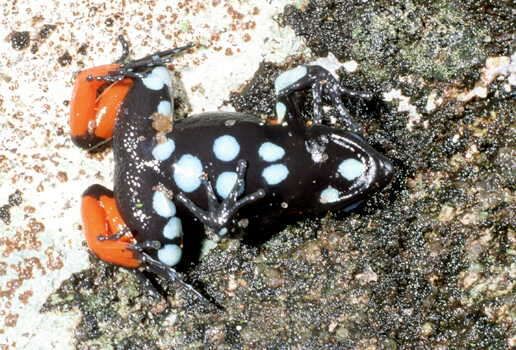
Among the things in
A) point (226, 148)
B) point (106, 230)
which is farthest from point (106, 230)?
point (226, 148)

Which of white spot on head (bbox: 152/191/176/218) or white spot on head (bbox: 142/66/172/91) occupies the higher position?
white spot on head (bbox: 142/66/172/91)

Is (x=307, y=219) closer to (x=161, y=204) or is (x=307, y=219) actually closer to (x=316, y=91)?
(x=316, y=91)

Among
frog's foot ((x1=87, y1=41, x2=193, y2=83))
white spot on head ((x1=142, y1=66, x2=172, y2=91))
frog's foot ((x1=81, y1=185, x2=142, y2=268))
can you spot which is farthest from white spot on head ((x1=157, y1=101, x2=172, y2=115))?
frog's foot ((x1=81, y1=185, x2=142, y2=268))

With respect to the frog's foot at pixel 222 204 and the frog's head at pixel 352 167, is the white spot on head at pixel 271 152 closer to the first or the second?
the frog's foot at pixel 222 204

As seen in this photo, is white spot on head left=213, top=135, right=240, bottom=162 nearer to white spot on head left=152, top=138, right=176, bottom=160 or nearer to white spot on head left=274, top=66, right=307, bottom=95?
white spot on head left=152, top=138, right=176, bottom=160

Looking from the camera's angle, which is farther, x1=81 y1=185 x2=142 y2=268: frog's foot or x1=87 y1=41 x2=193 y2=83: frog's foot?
x1=87 y1=41 x2=193 y2=83: frog's foot

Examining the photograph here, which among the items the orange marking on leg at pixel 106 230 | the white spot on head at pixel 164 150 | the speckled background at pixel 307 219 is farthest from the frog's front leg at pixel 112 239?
the white spot on head at pixel 164 150
